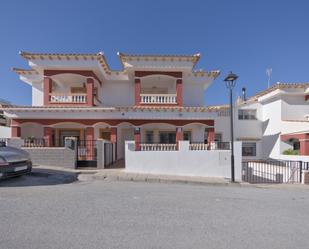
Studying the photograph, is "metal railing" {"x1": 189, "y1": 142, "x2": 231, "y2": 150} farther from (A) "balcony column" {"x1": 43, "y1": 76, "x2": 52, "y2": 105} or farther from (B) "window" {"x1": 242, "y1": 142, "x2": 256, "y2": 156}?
(A) "balcony column" {"x1": 43, "y1": 76, "x2": 52, "y2": 105}

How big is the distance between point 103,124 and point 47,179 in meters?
6.52

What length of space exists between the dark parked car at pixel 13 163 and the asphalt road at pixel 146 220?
935 mm

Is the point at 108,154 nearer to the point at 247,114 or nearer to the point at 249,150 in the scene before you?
the point at 249,150

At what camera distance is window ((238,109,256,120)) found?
68.2 feet

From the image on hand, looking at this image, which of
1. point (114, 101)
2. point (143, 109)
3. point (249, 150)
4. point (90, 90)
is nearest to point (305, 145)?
point (249, 150)

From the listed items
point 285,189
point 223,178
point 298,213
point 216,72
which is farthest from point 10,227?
point 216,72

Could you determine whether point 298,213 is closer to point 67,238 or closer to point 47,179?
point 67,238

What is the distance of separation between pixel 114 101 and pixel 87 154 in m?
6.70

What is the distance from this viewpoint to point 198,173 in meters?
11.1

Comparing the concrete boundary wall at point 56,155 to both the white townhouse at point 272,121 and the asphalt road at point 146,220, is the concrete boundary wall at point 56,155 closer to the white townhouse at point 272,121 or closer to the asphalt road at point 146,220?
the asphalt road at point 146,220

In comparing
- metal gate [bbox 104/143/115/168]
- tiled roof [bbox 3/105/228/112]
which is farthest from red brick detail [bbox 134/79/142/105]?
metal gate [bbox 104/143/115/168]

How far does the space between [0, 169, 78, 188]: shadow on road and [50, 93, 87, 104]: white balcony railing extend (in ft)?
20.5

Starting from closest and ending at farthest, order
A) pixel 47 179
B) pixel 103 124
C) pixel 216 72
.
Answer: pixel 47 179 < pixel 103 124 < pixel 216 72

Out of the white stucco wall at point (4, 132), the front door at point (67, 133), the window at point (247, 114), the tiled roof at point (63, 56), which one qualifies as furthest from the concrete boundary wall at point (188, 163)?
the white stucco wall at point (4, 132)
